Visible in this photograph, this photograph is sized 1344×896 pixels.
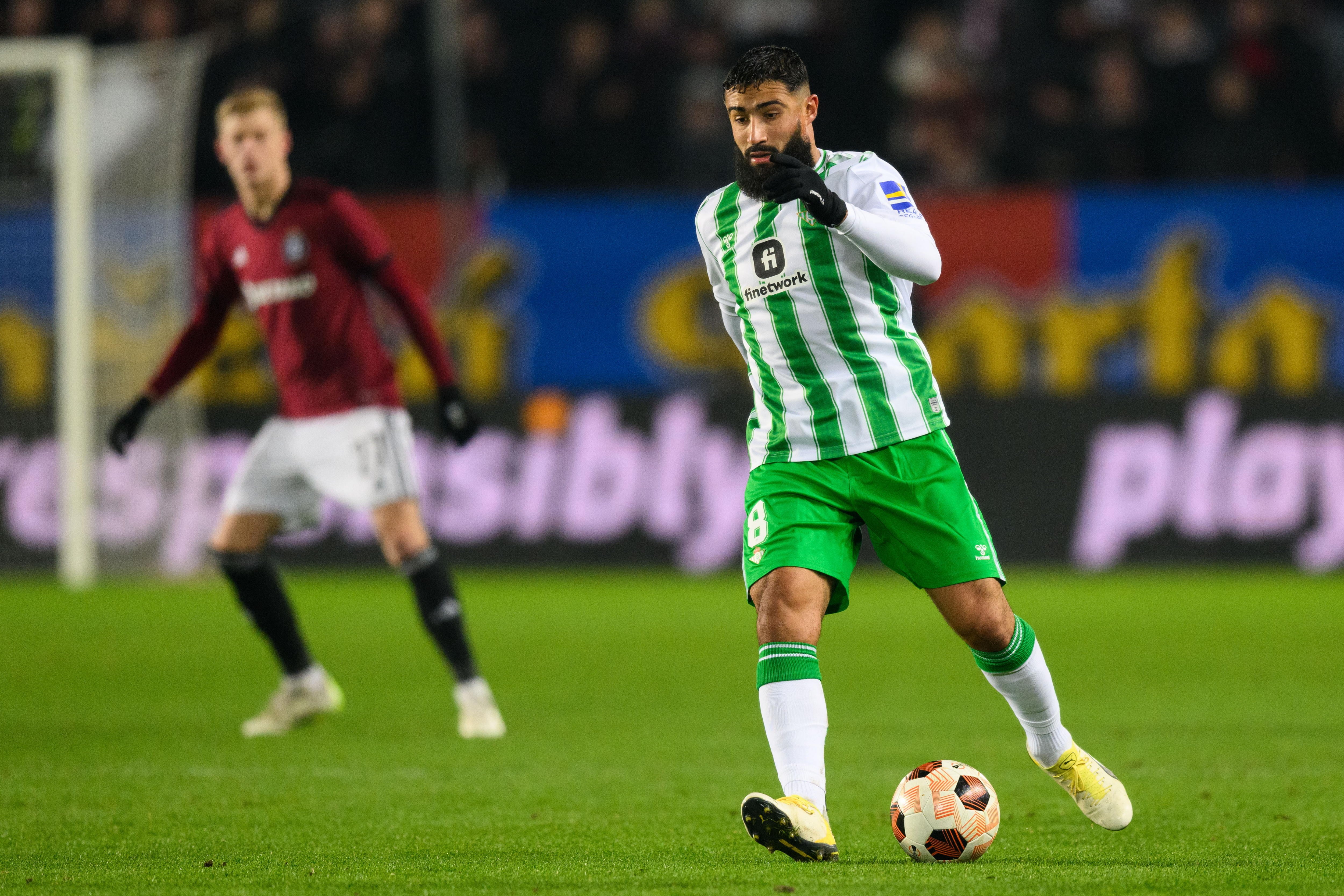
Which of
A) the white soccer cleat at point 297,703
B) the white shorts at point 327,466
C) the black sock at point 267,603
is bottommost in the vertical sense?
the white soccer cleat at point 297,703

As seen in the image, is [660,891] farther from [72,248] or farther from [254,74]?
[254,74]

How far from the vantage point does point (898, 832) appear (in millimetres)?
4746

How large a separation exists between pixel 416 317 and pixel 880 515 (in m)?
2.94

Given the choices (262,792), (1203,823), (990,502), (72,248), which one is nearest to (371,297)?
(72,248)

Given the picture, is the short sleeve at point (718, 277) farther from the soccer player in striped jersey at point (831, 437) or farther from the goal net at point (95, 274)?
the goal net at point (95, 274)

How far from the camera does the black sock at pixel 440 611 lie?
24.1 ft

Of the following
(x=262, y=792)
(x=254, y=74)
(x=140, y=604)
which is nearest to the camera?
(x=262, y=792)

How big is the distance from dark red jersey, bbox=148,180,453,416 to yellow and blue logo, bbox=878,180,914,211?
2.82m

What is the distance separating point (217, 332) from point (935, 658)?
3.99 meters

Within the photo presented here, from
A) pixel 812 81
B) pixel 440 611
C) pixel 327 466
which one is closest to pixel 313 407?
pixel 327 466

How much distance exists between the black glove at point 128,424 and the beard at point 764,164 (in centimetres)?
351

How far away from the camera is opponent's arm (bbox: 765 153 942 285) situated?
4.54 metres

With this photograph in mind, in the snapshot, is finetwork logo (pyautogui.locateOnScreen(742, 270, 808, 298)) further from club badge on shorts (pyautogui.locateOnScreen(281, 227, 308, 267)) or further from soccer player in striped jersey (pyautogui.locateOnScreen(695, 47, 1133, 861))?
club badge on shorts (pyautogui.locateOnScreen(281, 227, 308, 267))

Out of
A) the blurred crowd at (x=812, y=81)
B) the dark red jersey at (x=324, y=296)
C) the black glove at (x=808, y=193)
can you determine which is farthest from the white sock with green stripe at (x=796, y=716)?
the blurred crowd at (x=812, y=81)
